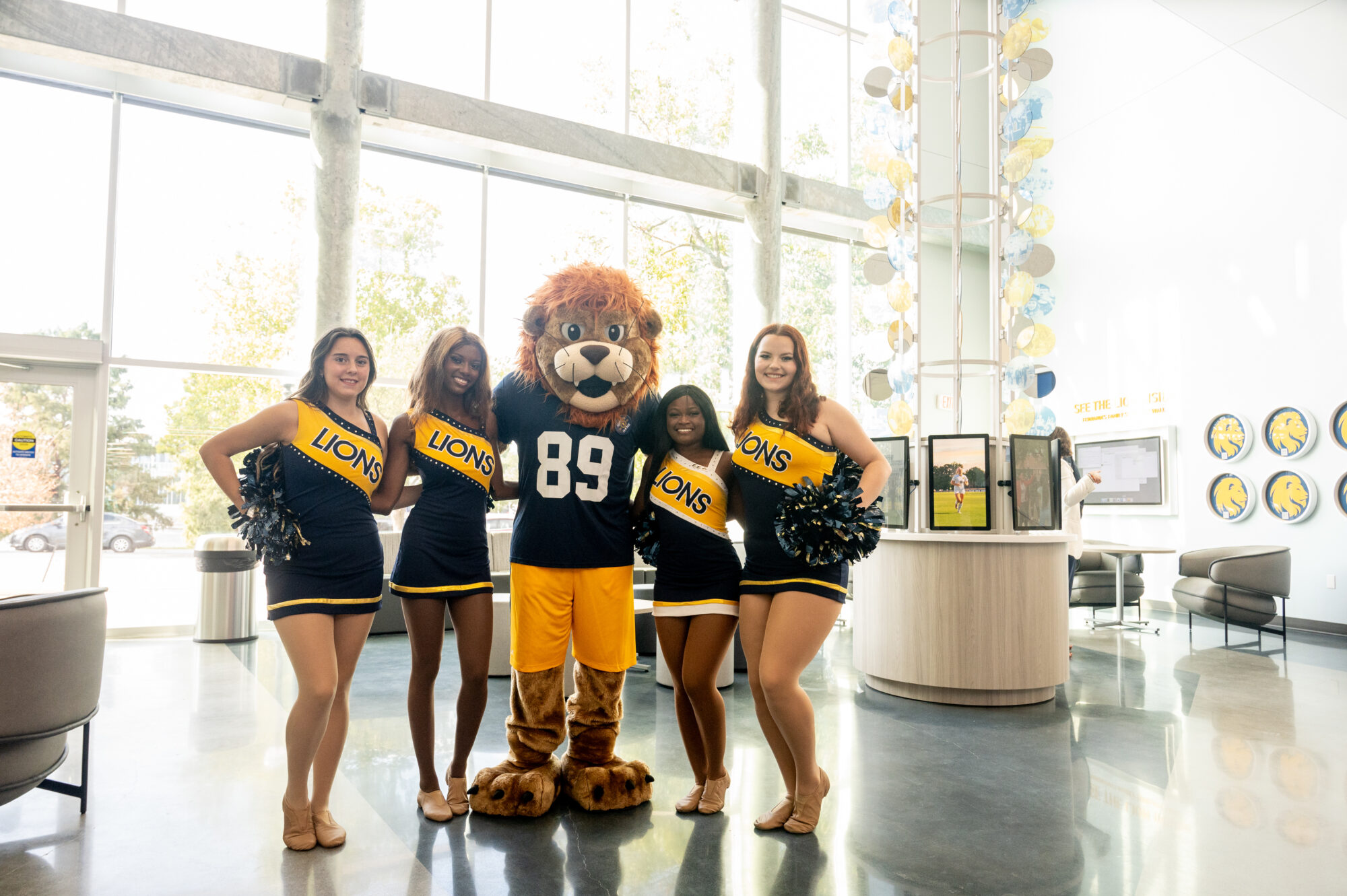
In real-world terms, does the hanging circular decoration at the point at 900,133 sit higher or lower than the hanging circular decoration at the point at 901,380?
higher

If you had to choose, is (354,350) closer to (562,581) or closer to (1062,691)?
(562,581)

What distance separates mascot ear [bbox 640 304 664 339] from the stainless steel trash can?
4603 millimetres

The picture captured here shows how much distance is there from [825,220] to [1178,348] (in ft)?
13.6

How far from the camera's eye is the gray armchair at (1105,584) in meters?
7.93

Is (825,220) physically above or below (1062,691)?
above

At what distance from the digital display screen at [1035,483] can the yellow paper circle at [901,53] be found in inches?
92.2

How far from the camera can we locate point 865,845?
259cm

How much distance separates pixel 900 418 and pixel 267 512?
369 cm

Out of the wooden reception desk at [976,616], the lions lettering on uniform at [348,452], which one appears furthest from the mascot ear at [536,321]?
the wooden reception desk at [976,616]

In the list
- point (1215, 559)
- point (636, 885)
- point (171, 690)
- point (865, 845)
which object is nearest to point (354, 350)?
point (636, 885)

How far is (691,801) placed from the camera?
9.36 feet

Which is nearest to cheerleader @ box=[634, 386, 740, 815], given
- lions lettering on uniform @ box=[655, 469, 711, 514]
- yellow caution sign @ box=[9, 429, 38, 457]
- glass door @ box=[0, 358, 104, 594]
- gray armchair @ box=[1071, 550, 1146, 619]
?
lions lettering on uniform @ box=[655, 469, 711, 514]

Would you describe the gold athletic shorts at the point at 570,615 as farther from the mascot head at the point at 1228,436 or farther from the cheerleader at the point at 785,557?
the mascot head at the point at 1228,436

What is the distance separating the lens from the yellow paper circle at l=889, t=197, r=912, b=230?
519cm
